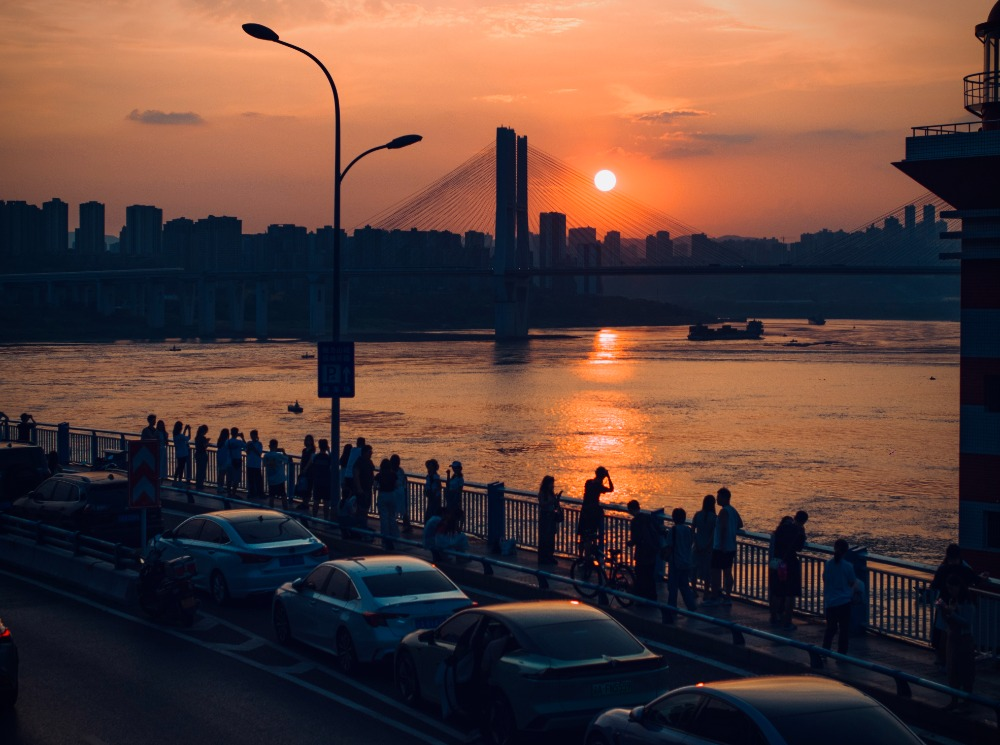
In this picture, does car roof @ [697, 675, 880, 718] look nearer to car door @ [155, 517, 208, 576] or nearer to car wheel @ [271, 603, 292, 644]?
car wheel @ [271, 603, 292, 644]

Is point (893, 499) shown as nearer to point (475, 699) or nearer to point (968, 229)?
point (968, 229)

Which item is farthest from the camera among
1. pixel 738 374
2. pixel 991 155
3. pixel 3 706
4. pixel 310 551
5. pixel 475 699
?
pixel 738 374

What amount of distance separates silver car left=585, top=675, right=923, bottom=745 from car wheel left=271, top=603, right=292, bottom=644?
252 inches

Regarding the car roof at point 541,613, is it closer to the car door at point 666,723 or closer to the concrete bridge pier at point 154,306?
the car door at point 666,723

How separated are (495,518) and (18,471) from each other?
9.37m

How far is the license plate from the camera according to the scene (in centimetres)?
984

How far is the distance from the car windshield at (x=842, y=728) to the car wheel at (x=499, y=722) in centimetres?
308

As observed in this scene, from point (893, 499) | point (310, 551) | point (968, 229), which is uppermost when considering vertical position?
point (968, 229)

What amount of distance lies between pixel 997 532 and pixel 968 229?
5299 mm

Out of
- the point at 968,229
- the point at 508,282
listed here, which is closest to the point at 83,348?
the point at 508,282

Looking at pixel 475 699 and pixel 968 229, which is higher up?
pixel 968 229

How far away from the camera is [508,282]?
496 feet

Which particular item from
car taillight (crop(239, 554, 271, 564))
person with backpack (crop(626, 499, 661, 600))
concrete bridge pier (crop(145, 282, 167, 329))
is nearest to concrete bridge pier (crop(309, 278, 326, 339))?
concrete bridge pier (crop(145, 282, 167, 329))

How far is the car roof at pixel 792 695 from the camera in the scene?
24.6ft
